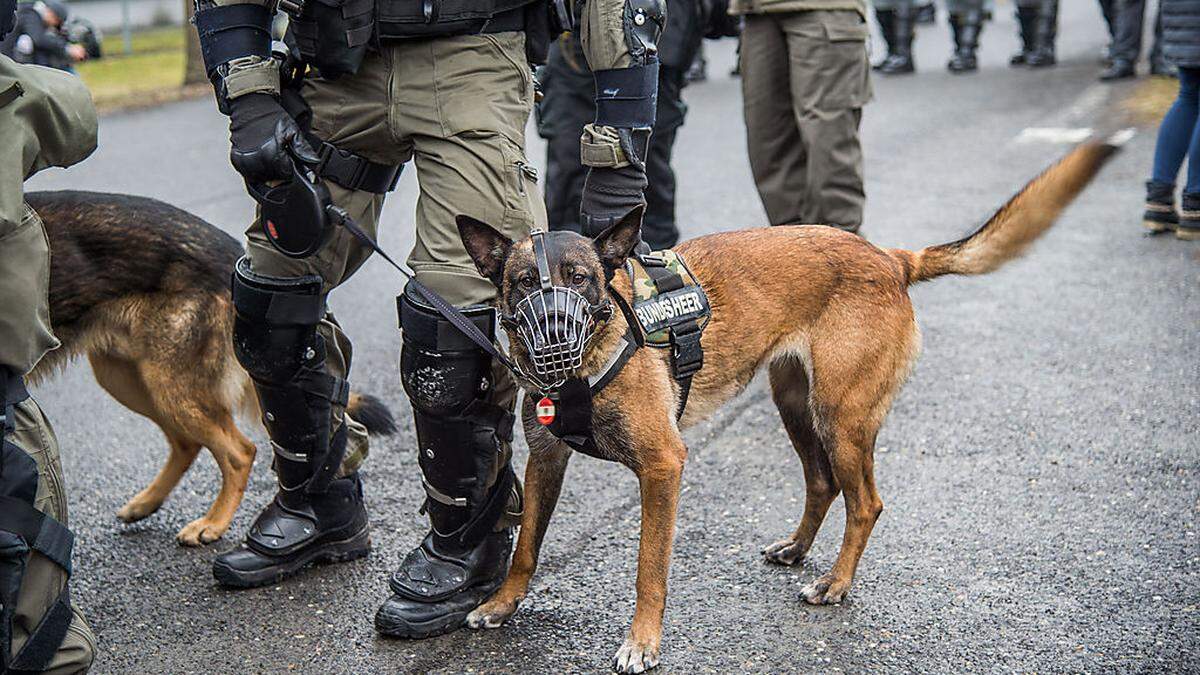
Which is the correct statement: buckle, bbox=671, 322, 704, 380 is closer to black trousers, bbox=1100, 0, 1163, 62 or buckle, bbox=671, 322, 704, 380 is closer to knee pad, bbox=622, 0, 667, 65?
knee pad, bbox=622, 0, 667, 65

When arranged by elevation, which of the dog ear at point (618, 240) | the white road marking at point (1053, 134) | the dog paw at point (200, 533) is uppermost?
the dog ear at point (618, 240)

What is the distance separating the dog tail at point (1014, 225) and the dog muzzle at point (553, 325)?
1.23 m

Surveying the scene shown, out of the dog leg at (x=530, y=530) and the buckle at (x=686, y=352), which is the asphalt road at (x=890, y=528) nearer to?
the dog leg at (x=530, y=530)

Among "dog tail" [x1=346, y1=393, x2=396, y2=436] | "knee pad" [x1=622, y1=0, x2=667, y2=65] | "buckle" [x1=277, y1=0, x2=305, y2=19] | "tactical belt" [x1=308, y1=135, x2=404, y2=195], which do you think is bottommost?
"dog tail" [x1=346, y1=393, x2=396, y2=436]

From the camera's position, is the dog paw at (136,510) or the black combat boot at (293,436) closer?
the black combat boot at (293,436)

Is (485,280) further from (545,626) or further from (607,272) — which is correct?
(545,626)

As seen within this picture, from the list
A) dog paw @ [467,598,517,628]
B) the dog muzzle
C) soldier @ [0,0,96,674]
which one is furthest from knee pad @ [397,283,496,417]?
soldier @ [0,0,96,674]

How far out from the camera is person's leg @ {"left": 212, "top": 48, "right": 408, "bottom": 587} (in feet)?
10.7

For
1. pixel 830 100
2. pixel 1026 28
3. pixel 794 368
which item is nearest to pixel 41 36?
pixel 830 100

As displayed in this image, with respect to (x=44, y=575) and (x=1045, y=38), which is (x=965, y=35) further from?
(x=44, y=575)

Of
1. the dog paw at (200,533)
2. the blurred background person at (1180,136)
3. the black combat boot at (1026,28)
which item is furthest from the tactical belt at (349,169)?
the black combat boot at (1026,28)

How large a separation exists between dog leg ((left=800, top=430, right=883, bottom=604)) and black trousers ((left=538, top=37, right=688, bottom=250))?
257cm

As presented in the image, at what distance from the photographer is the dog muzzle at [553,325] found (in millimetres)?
2754

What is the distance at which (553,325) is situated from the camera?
2.75m
